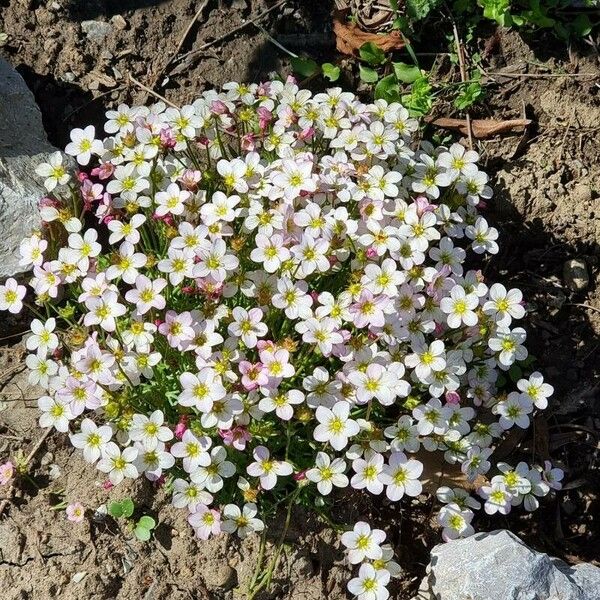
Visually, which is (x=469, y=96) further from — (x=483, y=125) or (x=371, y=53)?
(x=371, y=53)

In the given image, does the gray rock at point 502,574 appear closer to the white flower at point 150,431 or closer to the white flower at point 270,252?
the white flower at point 150,431

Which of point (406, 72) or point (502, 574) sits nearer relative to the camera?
point (502, 574)

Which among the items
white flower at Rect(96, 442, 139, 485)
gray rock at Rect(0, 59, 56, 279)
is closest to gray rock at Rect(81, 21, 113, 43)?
gray rock at Rect(0, 59, 56, 279)

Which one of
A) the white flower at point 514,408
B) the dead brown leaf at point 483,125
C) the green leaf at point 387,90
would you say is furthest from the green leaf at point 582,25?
the white flower at point 514,408

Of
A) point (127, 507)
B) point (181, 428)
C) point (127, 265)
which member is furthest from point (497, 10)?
point (127, 507)

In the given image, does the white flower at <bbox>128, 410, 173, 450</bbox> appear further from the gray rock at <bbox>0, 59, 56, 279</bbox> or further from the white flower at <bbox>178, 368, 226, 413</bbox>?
the gray rock at <bbox>0, 59, 56, 279</bbox>

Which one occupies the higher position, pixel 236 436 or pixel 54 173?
pixel 54 173
